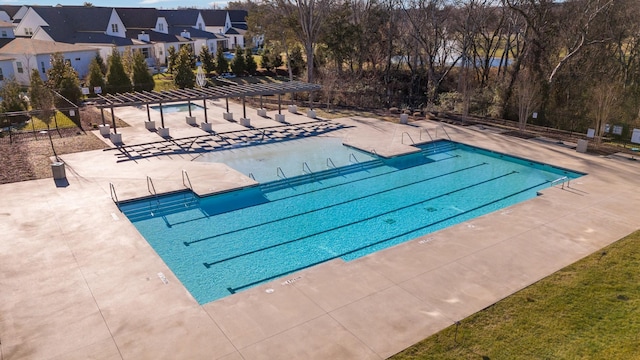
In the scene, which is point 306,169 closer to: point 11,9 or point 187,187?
point 187,187

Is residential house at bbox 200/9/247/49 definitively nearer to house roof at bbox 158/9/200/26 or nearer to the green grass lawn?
house roof at bbox 158/9/200/26

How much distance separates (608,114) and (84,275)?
84.6 feet

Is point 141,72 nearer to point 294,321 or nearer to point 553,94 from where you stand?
point 553,94

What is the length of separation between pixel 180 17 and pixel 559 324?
235ft

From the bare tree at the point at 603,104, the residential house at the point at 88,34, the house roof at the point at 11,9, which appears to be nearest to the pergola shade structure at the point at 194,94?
the bare tree at the point at 603,104

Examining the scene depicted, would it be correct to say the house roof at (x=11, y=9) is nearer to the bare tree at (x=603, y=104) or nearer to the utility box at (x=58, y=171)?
the utility box at (x=58, y=171)

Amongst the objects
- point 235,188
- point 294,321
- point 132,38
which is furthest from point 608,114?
point 132,38

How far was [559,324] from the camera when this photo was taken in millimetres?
9906

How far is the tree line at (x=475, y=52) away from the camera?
29141mm

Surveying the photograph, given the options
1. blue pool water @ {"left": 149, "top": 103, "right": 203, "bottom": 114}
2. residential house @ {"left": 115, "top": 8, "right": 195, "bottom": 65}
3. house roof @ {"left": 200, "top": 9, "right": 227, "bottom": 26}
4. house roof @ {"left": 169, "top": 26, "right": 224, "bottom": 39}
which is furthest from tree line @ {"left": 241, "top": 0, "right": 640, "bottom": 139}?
house roof @ {"left": 200, "top": 9, "right": 227, "bottom": 26}

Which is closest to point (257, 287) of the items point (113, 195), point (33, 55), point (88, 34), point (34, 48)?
point (113, 195)

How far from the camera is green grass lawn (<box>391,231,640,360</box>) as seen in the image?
907 centimetres

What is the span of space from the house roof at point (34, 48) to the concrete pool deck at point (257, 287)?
99.8 ft

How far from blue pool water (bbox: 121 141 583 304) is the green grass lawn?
195 inches
